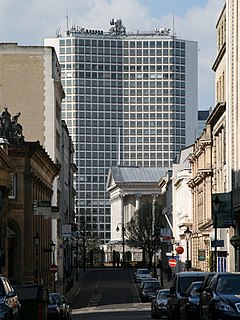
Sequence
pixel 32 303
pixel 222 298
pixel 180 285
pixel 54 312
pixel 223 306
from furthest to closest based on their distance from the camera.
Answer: pixel 54 312, pixel 180 285, pixel 32 303, pixel 222 298, pixel 223 306

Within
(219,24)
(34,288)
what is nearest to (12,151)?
(219,24)

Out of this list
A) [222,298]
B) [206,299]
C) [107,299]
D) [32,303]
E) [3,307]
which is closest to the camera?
[3,307]

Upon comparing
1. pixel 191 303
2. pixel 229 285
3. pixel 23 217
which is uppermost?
pixel 23 217

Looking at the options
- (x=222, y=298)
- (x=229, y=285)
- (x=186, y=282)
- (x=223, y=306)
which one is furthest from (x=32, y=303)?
(x=186, y=282)

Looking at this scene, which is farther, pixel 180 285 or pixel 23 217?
pixel 23 217

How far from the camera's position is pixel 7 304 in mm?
22484

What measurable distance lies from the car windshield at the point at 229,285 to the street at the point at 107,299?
21881 mm

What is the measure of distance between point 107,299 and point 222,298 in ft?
177

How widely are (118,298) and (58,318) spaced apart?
34.8 meters

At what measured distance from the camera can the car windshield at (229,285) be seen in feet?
87.5

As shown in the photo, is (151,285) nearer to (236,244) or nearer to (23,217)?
(236,244)

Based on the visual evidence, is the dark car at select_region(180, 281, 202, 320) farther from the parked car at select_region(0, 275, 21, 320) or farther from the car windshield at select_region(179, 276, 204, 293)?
the parked car at select_region(0, 275, 21, 320)

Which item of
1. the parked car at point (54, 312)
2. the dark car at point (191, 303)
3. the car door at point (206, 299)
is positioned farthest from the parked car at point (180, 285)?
the car door at point (206, 299)

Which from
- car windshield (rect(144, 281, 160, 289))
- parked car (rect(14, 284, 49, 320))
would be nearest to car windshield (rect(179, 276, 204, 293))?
parked car (rect(14, 284, 49, 320))
